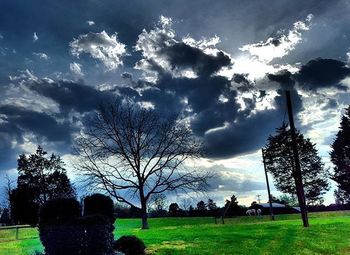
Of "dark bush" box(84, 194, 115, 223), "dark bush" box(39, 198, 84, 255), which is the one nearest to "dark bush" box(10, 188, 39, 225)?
"dark bush" box(84, 194, 115, 223)

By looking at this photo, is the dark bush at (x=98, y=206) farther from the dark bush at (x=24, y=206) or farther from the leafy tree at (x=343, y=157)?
the leafy tree at (x=343, y=157)

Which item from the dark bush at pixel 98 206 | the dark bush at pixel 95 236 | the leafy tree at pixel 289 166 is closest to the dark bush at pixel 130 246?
the dark bush at pixel 98 206

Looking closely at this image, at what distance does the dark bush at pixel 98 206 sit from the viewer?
55.2ft

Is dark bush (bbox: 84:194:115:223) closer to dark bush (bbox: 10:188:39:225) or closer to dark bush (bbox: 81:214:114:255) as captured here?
dark bush (bbox: 81:214:114:255)

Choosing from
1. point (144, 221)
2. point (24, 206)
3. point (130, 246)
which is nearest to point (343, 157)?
point (144, 221)

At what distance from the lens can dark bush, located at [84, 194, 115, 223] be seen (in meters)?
16.8

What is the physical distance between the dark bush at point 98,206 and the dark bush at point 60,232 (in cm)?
198

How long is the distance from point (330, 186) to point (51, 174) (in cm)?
5153

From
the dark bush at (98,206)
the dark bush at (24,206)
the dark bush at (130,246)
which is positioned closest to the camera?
the dark bush at (130,246)

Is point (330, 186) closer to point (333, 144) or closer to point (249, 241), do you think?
A: point (333, 144)

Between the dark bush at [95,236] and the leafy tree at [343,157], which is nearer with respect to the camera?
the dark bush at [95,236]

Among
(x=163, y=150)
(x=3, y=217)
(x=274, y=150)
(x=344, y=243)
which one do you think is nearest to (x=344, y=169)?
(x=274, y=150)

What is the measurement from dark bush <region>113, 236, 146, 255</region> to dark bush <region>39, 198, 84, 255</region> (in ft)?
8.39

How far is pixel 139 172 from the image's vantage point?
143 ft
